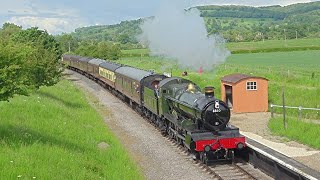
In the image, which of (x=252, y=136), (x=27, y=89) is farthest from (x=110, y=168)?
(x=252, y=136)

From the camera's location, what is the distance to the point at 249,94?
30828 mm

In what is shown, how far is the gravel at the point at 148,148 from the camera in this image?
16.7 meters

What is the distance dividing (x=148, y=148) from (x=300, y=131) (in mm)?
7453

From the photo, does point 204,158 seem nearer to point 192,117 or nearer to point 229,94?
point 192,117

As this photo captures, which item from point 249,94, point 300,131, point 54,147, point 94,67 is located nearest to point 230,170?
point 300,131

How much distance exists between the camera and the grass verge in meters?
20.1

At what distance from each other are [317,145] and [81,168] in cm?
1062

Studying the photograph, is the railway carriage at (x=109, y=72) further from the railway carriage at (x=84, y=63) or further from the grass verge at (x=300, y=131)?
the grass verge at (x=300, y=131)

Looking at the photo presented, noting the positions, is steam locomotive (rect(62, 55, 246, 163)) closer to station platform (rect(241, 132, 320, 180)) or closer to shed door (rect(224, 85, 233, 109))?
station platform (rect(241, 132, 320, 180))

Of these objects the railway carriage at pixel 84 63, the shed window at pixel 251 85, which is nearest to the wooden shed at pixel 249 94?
the shed window at pixel 251 85

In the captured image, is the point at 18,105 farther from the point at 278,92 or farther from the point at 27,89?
the point at 278,92

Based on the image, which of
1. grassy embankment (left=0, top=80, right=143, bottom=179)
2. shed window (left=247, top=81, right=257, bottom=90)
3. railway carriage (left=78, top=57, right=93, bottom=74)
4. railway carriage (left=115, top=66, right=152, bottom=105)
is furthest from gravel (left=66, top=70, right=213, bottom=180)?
railway carriage (left=78, top=57, right=93, bottom=74)

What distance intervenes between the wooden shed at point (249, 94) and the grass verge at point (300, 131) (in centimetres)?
645

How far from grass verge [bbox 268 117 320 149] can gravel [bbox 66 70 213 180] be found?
223 inches
